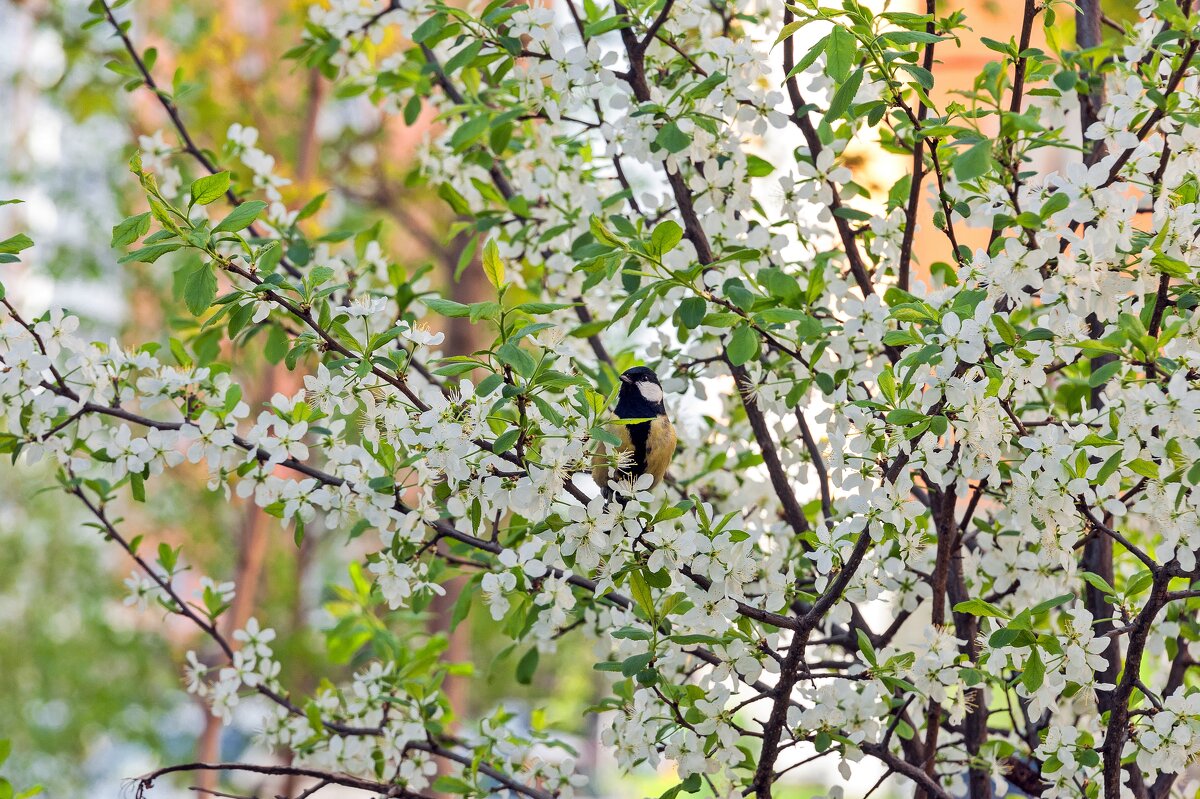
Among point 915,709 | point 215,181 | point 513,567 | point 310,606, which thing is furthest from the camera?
Result: point 310,606

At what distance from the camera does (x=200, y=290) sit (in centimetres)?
137

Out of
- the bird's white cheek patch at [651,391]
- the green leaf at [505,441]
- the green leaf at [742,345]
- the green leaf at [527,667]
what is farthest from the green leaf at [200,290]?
the green leaf at [527,667]

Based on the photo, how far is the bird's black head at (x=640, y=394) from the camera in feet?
6.41

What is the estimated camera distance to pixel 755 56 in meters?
1.89

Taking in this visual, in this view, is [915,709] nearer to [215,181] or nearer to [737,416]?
[737,416]

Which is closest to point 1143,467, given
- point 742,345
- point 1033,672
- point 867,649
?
point 1033,672

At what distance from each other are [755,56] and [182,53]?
419 centimetres

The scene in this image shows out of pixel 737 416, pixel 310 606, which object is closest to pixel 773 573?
pixel 737 416

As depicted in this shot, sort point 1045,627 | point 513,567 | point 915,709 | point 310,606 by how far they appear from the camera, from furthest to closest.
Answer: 1. point 310,606
2. point 1045,627
3. point 915,709
4. point 513,567

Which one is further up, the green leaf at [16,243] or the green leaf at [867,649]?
the green leaf at [16,243]

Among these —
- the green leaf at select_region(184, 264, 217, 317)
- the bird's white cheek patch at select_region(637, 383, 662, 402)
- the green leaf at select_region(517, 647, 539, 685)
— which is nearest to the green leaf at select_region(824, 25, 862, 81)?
the bird's white cheek patch at select_region(637, 383, 662, 402)

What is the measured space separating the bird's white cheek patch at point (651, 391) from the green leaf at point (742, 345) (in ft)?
1.34

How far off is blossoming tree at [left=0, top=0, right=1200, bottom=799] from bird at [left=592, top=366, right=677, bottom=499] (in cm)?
6

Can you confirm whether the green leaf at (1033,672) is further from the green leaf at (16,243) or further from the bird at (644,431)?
the green leaf at (16,243)
